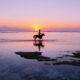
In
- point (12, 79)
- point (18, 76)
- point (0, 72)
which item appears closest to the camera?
point (12, 79)

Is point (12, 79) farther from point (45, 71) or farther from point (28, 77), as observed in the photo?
point (45, 71)

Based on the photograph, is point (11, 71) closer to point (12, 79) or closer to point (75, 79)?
point (12, 79)

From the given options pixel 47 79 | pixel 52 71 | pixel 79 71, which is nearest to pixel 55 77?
pixel 47 79

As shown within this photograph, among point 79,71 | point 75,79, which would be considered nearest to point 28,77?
point 75,79

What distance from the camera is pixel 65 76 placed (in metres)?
12.2

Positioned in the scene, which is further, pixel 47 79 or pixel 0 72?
pixel 0 72

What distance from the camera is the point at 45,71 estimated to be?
13.6 metres

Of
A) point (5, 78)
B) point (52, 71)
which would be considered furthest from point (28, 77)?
point (52, 71)

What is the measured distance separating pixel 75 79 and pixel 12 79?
4.69 metres

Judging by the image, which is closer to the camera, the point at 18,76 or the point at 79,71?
the point at 18,76

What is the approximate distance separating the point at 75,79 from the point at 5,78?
524 centimetres

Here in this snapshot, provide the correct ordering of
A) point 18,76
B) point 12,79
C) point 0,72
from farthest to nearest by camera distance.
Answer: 1. point 0,72
2. point 18,76
3. point 12,79

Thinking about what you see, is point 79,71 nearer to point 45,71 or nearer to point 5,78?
point 45,71

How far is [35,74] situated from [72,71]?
11.3 feet
